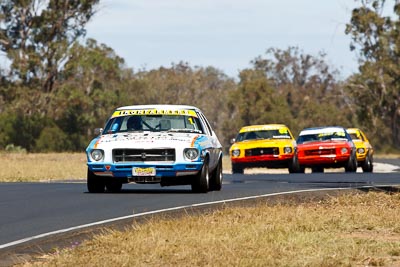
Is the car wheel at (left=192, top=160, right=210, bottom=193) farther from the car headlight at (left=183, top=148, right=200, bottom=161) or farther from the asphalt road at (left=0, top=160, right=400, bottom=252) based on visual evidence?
the car headlight at (left=183, top=148, right=200, bottom=161)

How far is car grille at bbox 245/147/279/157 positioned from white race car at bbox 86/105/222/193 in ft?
48.1

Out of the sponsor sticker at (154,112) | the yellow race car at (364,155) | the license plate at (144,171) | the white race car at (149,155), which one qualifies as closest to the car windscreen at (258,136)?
the yellow race car at (364,155)

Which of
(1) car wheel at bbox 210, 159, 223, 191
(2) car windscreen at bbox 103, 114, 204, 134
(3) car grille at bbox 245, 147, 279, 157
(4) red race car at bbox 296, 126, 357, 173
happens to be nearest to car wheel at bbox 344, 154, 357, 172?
(4) red race car at bbox 296, 126, 357, 173

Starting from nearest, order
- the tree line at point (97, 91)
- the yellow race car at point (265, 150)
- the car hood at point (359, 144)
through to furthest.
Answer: the yellow race car at point (265, 150) → the car hood at point (359, 144) → the tree line at point (97, 91)

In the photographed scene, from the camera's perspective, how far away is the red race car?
120 feet

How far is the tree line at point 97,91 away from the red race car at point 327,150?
126 ft

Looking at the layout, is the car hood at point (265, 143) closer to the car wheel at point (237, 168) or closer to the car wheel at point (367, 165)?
the car wheel at point (237, 168)

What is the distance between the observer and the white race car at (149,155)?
20.3 metres

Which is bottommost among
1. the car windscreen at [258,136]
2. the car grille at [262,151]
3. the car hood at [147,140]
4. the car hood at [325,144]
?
the car hood at [147,140]

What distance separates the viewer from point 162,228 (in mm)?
13695

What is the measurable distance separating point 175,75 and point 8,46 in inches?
1939

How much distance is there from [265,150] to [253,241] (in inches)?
950

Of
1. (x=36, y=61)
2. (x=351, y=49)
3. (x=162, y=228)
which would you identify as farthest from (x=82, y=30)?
(x=162, y=228)

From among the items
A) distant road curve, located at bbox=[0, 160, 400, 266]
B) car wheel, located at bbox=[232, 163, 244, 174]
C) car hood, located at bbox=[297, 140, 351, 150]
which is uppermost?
car hood, located at bbox=[297, 140, 351, 150]
